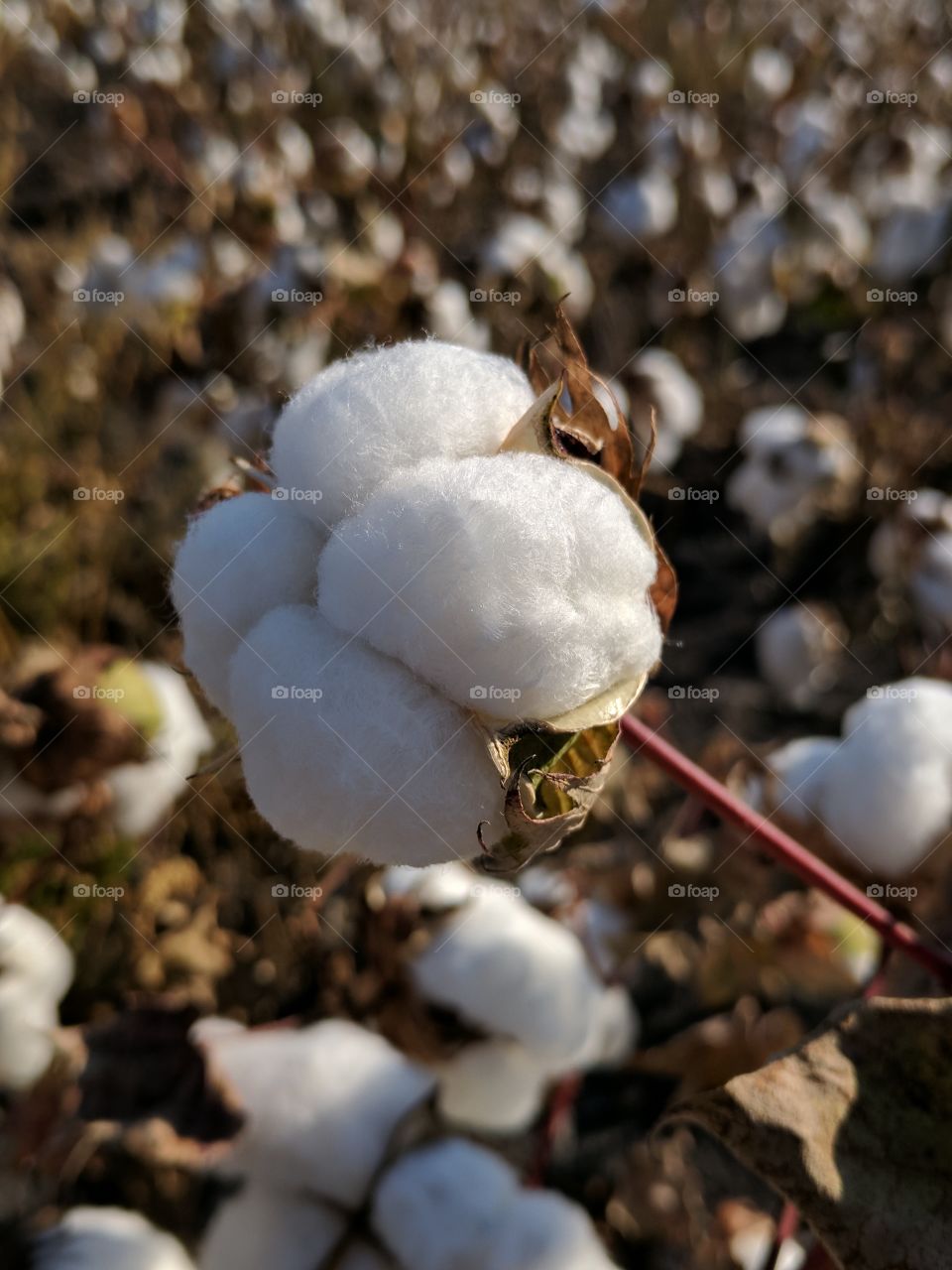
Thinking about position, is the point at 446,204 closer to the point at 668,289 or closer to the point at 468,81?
the point at 668,289

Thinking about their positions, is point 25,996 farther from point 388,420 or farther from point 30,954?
point 388,420

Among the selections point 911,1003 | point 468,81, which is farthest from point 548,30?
point 911,1003

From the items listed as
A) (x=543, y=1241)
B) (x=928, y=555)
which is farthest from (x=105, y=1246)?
(x=928, y=555)

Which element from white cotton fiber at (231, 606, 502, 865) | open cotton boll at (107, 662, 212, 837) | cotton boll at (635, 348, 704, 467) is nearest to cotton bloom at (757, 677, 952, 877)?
white cotton fiber at (231, 606, 502, 865)

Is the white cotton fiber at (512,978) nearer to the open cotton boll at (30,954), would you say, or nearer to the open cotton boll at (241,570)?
the open cotton boll at (30,954)

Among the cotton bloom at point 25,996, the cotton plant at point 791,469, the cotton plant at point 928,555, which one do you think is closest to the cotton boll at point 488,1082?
the cotton bloom at point 25,996

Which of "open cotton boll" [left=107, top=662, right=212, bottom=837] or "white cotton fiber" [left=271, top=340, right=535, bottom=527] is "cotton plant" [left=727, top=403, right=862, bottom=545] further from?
"white cotton fiber" [left=271, top=340, right=535, bottom=527]
